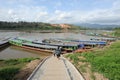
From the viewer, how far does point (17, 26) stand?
126 metres

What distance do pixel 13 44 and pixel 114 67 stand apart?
1388 inches

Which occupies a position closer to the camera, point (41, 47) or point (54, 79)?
point (54, 79)

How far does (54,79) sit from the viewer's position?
977 centimetres

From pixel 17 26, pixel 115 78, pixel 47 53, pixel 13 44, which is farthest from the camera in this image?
pixel 17 26

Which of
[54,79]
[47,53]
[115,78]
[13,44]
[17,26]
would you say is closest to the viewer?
[54,79]

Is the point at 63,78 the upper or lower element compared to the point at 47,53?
upper

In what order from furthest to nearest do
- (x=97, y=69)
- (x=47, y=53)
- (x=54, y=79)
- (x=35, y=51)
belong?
(x=35, y=51) → (x=47, y=53) → (x=97, y=69) → (x=54, y=79)

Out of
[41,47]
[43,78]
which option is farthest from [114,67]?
[41,47]

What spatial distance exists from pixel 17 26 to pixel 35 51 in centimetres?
9440

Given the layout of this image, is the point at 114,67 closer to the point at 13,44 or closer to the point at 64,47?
the point at 64,47

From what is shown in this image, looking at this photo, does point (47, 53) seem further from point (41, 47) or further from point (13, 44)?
point (13, 44)

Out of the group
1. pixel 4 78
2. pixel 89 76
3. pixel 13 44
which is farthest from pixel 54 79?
pixel 13 44

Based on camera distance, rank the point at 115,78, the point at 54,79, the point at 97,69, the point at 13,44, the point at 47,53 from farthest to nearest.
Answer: the point at 13,44
the point at 47,53
the point at 97,69
the point at 115,78
the point at 54,79

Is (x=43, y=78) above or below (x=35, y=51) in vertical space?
above
